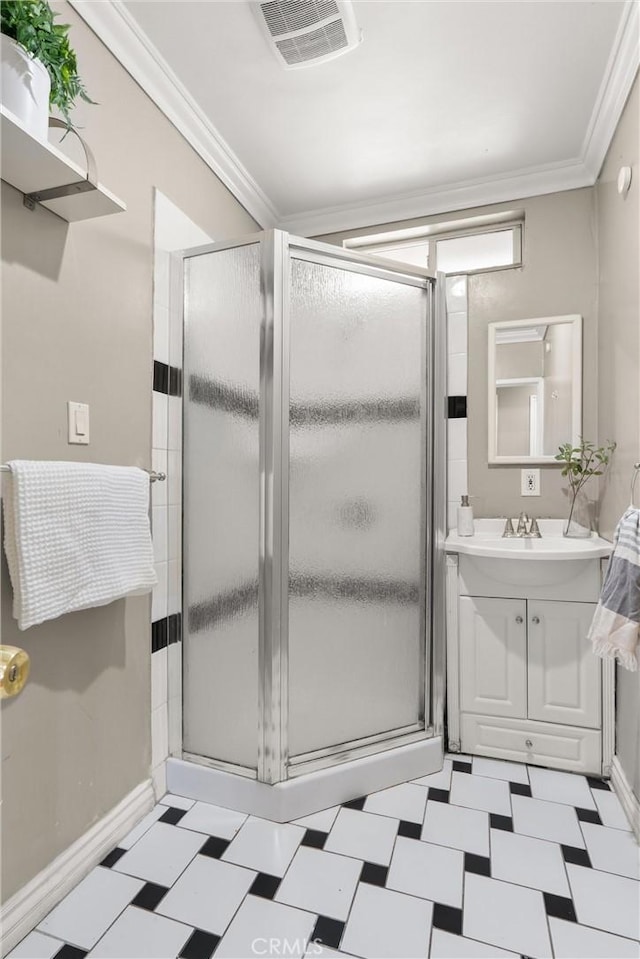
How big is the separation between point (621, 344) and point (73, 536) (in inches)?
73.7

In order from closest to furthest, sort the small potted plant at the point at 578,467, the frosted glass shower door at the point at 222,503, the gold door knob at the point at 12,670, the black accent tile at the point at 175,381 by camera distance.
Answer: the gold door knob at the point at 12,670 → the frosted glass shower door at the point at 222,503 → the black accent tile at the point at 175,381 → the small potted plant at the point at 578,467

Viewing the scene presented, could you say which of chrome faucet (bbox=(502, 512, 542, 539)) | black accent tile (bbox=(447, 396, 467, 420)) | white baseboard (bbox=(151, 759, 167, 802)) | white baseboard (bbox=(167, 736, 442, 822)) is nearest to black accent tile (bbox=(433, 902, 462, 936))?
white baseboard (bbox=(167, 736, 442, 822))

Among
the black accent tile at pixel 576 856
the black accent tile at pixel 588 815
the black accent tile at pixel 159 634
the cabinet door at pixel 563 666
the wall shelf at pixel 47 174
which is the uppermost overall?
the wall shelf at pixel 47 174

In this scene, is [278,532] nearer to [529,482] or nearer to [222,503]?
[222,503]

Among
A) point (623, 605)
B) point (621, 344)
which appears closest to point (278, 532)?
point (623, 605)

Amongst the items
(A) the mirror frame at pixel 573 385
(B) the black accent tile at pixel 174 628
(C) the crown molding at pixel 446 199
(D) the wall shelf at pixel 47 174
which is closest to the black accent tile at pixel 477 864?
(B) the black accent tile at pixel 174 628

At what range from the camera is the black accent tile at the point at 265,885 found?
1.34 meters

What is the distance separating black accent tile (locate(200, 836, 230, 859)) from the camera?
149cm

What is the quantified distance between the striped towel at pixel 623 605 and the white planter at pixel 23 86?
1747 mm

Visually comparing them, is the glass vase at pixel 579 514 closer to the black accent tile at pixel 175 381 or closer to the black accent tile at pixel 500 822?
the black accent tile at pixel 500 822

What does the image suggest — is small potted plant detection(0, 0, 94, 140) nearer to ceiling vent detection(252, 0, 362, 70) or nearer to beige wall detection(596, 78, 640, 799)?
ceiling vent detection(252, 0, 362, 70)

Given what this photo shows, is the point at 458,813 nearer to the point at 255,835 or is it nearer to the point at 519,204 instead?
the point at 255,835

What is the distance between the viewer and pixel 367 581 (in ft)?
6.16

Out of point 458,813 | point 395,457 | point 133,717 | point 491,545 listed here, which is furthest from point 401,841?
point 395,457
